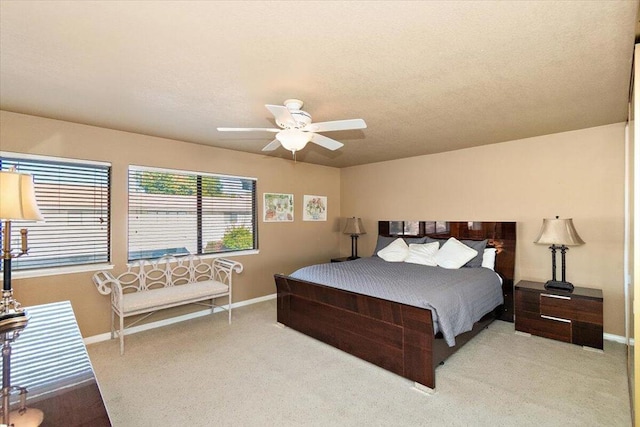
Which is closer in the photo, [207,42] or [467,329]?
[207,42]

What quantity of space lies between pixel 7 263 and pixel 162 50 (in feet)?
5.71

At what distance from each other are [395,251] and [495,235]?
1411mm

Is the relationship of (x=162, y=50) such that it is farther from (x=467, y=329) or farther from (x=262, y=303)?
(x=262, y=303)

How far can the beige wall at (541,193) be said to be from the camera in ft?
11.6

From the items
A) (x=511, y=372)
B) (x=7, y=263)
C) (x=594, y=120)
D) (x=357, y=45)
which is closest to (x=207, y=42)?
(x=357, y=45)

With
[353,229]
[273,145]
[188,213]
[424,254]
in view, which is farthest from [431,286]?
[188,213]

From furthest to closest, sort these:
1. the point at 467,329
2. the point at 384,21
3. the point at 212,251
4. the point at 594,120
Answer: the point at 212,251
the point at 594,120
the point at 467,329
the point at 384,21

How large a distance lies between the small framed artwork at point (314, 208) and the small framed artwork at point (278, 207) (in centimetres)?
34

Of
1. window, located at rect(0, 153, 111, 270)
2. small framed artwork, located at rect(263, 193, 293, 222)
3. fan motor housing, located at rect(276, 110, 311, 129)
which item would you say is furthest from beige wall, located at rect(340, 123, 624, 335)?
window, located at rect(0, 153, 111, 270)

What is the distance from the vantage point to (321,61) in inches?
82.6

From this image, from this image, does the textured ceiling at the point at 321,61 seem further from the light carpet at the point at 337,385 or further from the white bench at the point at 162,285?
the light carpet at the point at 337,385

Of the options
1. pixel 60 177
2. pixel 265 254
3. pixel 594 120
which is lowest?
pixel 265 254

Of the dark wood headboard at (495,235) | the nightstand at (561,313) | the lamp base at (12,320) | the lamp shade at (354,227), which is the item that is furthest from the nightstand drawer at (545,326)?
the lamp base at (12,320)

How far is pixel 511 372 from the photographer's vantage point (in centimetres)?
281
